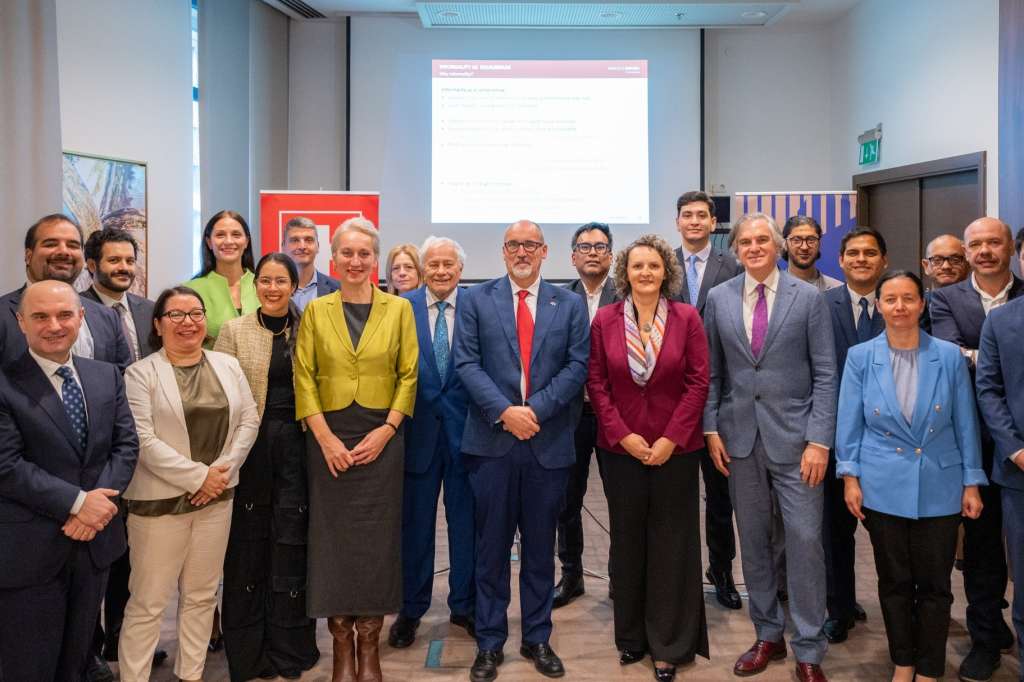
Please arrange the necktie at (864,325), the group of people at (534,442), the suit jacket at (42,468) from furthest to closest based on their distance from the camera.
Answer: the necktie at (864,325) < the group of people at (534,442) < the suit jacket at (42,468)

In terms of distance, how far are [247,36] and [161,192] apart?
181cm

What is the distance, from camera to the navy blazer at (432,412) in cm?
310

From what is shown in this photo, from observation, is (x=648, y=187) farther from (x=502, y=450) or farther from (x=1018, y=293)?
(x=502, y=450)

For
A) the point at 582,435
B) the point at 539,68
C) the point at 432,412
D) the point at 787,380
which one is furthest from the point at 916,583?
the point at 539,68

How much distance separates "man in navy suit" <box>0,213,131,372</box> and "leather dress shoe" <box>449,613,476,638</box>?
1744 mm

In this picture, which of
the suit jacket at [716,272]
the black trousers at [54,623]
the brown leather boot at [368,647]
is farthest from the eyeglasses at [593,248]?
the black trousers at [54,623]

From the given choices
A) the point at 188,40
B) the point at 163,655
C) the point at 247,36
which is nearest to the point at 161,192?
the point at 188,40

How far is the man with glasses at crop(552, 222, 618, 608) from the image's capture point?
3.56m

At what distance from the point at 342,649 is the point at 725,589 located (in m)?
1.87

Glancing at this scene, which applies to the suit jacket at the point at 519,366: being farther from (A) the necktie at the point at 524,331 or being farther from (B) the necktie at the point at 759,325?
(B) the necktie at the point at 759,325

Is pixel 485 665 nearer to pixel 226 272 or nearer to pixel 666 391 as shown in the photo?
pixel 666 391

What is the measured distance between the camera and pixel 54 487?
2197 mm

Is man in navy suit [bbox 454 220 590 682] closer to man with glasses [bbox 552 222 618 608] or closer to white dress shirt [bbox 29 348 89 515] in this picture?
man with glasses [bbox 552 222 618 608]

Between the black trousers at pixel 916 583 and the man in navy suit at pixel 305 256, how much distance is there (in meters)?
2.69
